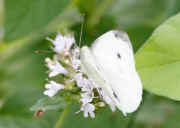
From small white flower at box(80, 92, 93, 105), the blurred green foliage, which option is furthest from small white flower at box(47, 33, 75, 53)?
small white flower at box(80, 92, 93, 105)

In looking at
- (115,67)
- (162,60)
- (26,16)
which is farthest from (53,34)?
(162,60)

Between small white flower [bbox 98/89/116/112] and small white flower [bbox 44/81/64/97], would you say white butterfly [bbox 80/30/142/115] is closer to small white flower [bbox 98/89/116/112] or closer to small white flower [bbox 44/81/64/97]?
small white flower [bbox 98/89/116/112]

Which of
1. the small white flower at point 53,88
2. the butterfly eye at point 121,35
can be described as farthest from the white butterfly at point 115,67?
the small white flower at point 53,88

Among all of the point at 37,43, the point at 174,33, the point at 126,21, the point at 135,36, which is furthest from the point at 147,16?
the point at 174,33

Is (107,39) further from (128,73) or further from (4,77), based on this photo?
(4,77)

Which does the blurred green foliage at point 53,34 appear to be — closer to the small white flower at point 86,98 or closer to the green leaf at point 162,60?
the small white flower at point 86,98
